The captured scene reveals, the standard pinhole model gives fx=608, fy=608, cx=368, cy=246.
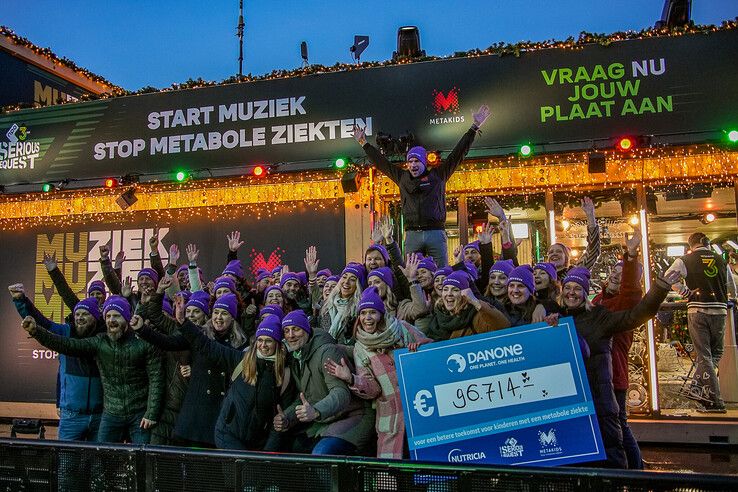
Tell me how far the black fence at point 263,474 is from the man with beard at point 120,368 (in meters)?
1.92

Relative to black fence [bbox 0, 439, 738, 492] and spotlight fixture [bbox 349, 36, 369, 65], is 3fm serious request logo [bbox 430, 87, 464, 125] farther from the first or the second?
black fence [bbox 0, 439, 738, 492]

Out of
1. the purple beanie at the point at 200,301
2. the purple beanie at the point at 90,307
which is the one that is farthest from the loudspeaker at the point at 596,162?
the purple beanie at the point at 90,307

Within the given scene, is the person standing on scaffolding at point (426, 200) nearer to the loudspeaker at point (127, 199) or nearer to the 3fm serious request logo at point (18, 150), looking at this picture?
the loudspeaker at point (127, 199)

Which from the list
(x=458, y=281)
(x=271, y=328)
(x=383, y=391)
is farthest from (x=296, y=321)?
(x=458, y=281)

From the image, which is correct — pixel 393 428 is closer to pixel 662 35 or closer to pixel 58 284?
pixel 58 284

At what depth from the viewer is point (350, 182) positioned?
9156 mm

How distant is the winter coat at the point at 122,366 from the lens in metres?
5.41

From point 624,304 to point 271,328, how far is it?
302cm

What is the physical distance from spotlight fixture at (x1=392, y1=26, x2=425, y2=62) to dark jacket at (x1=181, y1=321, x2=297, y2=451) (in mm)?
6367

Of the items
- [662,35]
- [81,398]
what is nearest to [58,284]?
[81,398]

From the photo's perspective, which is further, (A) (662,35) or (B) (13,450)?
(A) (662,35)

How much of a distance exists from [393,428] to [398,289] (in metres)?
1.87

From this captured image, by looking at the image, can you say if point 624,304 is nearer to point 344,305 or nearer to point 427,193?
point 344,305

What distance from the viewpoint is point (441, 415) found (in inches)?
167
